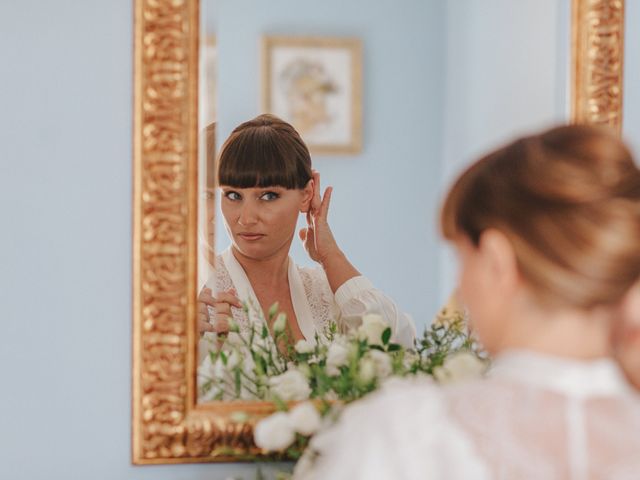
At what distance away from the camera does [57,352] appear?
1.11 m

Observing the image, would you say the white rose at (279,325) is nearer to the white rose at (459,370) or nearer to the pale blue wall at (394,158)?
the pale blue wall at (394,158)

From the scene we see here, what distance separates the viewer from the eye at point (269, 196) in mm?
1172

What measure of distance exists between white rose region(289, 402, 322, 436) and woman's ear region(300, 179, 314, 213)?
302mm

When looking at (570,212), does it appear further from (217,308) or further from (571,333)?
(217,308)

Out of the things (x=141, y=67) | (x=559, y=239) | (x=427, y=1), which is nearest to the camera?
(x=559, y=239)

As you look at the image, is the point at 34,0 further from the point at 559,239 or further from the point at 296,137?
the point at 559,239

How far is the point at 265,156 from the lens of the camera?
1.16 meters

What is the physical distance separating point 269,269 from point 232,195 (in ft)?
0.39

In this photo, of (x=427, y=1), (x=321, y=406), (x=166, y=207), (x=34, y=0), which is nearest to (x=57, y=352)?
(x=166, y=207)

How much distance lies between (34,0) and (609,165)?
0.75m

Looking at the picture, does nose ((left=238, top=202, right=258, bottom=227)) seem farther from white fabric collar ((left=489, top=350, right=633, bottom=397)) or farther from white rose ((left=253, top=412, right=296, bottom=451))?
white fabric collar ((left=489, top=350, right=633, bottom=397))

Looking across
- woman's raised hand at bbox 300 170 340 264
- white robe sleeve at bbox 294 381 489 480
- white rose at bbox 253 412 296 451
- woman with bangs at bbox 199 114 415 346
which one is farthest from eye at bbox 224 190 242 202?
white robe sleeve at bbox 294 381 489 480

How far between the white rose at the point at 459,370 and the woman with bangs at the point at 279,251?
167 mm

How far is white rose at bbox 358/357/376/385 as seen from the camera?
3.41 ft
